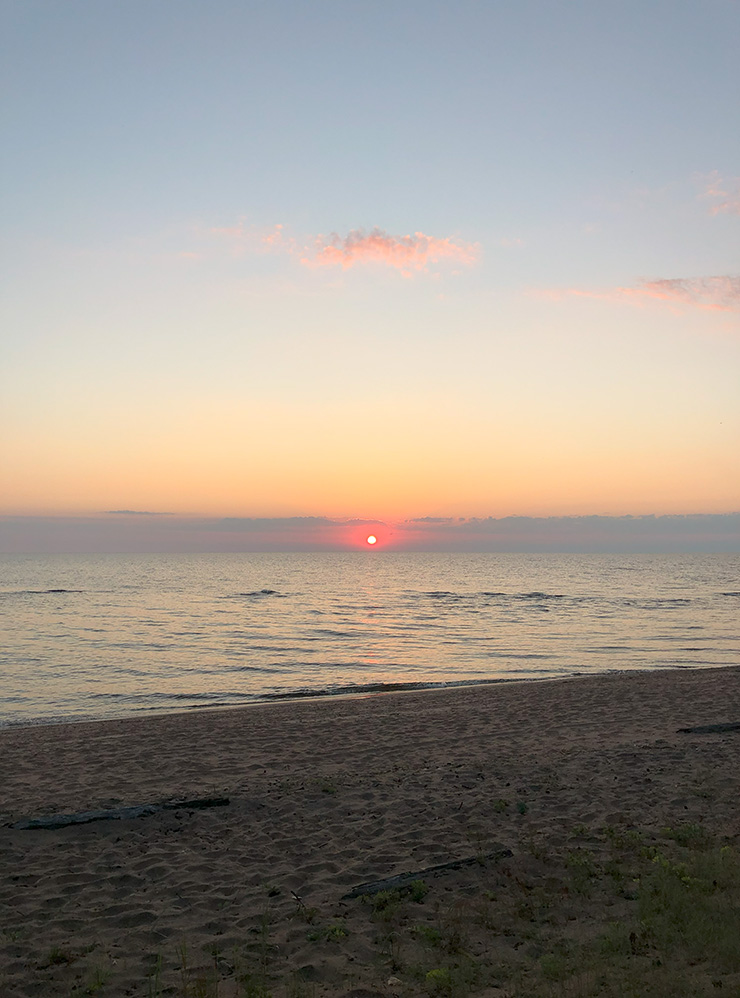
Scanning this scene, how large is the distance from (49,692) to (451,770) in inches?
790

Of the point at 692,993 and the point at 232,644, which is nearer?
the point at 692,993

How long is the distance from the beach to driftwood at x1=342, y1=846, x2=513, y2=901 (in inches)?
2.0

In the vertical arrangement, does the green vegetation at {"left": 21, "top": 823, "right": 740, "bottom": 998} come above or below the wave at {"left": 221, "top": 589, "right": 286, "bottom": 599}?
above

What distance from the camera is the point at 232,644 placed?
41.5 metres

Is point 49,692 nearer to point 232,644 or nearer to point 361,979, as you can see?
point 232,644

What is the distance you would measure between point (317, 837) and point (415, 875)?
215 cm

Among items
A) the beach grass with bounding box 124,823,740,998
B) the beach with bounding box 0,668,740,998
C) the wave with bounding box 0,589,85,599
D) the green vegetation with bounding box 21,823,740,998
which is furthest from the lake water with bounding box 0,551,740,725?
the beach grass with bounding box 124,823,740,998

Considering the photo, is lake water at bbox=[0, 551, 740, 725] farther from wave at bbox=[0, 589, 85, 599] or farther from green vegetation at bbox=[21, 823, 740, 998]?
green vegetation at bbox=[21, 823, 740, 998]

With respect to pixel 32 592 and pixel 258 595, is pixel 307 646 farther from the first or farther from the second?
pixel 32 592

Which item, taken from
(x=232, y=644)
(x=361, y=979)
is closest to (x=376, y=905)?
(x=361, y=979)

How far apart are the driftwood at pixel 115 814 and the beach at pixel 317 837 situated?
0.07m

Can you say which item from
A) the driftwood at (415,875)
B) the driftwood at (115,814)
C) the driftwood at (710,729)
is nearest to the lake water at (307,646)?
the driftwood at (115,814)

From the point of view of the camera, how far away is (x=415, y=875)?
839 centimetres

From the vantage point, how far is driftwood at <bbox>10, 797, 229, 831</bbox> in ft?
33.8
